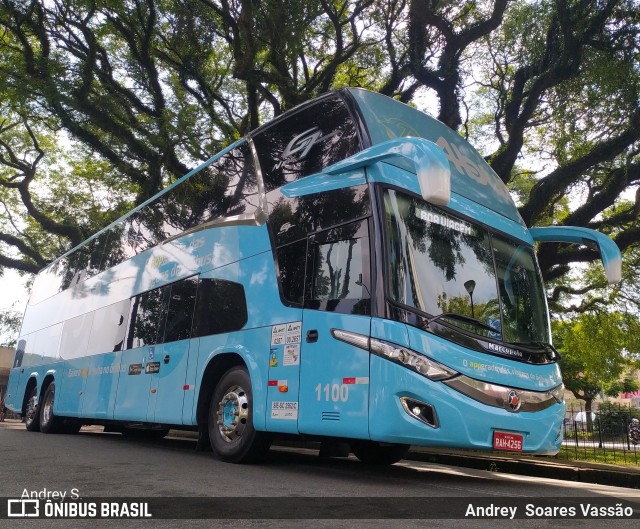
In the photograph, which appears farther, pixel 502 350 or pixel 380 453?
pixel 380 453

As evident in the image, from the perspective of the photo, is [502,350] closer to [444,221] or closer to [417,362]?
[417,362]

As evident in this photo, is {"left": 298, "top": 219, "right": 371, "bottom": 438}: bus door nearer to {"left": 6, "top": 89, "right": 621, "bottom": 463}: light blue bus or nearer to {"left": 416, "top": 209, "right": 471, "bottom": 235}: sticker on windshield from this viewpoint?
{"left": 6, "top": 89, "right": 621, "bottom": 463}: light blue bus

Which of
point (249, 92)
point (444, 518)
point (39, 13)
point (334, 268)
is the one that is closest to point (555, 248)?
point (249, 92)

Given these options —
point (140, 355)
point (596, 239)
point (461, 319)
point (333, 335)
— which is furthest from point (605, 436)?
point (333, 335)

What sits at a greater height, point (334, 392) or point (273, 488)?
point (334, 392)

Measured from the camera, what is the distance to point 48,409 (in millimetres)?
13281

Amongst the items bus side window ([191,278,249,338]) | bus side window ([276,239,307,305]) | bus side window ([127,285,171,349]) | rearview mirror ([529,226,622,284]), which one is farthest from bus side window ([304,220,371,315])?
bus side window ([127,285,171,349])

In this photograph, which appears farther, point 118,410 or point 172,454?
point 118,410

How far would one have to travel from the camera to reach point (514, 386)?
19.4 feet

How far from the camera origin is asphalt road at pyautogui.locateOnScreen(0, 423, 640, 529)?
3.99m

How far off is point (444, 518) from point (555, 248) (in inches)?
435

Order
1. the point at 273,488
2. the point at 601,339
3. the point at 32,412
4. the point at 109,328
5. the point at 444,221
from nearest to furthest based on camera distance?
the point at 273,488 → the point at 444,221 → the point at 109,328 → the point at 32,412 → the point at 601,339

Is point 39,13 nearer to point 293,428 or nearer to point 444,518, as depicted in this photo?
point 293,428

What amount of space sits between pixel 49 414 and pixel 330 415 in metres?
9.50
